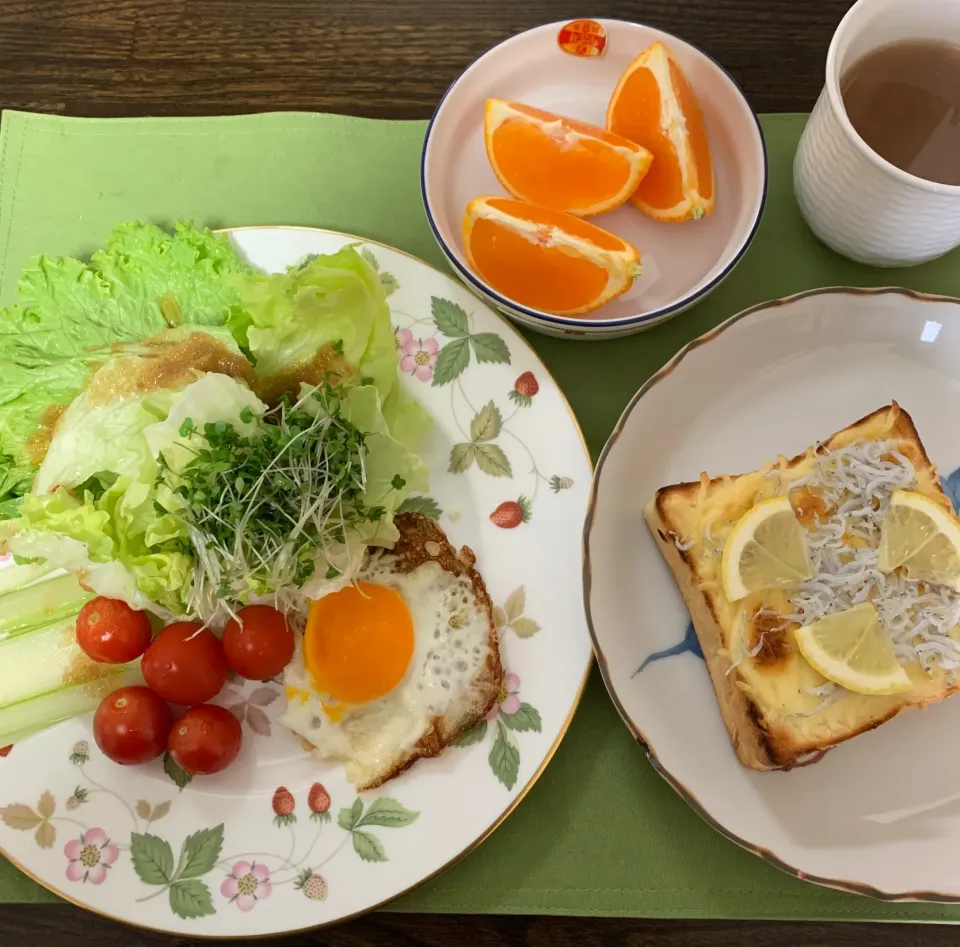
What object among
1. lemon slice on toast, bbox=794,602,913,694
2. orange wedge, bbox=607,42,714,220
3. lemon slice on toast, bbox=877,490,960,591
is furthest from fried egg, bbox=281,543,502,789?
orange wedge, bbox=607,42,714,220

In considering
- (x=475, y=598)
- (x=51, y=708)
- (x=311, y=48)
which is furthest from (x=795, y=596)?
(x=311, y=48)

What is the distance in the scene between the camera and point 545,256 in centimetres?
201

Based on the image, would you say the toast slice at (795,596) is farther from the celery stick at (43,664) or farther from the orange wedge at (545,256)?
the celery stick at (43,664)

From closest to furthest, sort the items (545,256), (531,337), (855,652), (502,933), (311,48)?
(855,652)
(502,933)
(545,256)
(531,337)
(311,48)

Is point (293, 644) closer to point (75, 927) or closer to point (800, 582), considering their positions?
point (75, 927)

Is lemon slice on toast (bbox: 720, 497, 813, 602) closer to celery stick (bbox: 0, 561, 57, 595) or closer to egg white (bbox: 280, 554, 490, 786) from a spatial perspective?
egg white (bbox: 280, 554, 490, 786)

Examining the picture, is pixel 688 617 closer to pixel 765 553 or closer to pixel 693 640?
pixel 693 640

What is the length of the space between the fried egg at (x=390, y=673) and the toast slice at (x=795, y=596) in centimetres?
52

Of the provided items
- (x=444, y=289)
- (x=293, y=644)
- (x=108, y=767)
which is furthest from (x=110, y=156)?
(x=108, y=767)

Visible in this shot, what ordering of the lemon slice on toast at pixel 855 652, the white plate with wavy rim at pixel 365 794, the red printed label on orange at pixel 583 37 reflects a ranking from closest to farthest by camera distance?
the lemon slice on toast at pixel 855 652
the white plate with wavy rim at pixel 365 794
the red printed label on orange at pixel 583 37

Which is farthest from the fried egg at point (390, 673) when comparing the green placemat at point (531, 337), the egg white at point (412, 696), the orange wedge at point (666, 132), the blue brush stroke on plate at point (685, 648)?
the orange wedge at point (666, 132)

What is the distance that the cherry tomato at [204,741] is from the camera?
184 centimetres

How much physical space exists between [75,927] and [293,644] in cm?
88

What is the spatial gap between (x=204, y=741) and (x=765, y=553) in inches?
53.5
